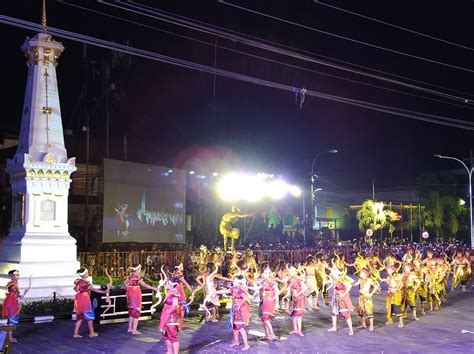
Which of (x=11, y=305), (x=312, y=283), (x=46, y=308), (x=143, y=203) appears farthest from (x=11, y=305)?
(x=143, y=203)

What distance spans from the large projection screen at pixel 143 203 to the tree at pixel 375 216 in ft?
89.1

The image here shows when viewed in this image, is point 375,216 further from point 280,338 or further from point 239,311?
point 239,311

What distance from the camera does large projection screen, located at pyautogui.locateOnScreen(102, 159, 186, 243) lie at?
3117 centimetres

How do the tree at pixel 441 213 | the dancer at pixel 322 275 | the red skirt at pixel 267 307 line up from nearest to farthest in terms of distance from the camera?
the red skirt at pixel 267 307, the dancer at pixel 322 275, the tree at pixel 441 213

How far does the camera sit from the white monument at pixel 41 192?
734 inches

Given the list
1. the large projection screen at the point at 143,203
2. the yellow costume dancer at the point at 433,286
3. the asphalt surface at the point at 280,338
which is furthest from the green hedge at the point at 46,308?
the large projection screen at the point at 143,203

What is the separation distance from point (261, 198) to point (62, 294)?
2468 cm

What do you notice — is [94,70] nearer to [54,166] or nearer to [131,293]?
[54,166]

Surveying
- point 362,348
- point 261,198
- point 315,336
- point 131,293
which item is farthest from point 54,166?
point 261,198

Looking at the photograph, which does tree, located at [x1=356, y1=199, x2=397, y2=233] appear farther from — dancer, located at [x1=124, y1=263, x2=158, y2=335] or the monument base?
dancer, located at [x1=124, y1=263, x2=158, y2=335]

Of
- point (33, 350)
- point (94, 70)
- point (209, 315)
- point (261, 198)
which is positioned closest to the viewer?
point (33, 350)

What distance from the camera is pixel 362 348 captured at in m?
12.2

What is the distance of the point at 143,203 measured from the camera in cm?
3278

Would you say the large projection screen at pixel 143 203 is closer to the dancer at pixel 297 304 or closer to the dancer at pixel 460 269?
the dancer at pixel 460 269
